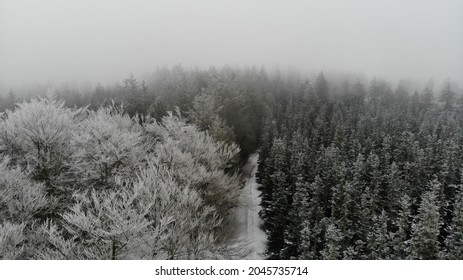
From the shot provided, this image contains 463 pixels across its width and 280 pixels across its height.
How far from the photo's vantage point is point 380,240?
2536cm

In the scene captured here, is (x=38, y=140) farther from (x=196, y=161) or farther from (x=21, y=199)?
(x=196, y=161)

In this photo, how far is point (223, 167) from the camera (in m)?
30.9

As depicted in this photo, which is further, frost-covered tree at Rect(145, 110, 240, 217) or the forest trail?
frost-covered tree at Rect(145, 110, 240, 217)

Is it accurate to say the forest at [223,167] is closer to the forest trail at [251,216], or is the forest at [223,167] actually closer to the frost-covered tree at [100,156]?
the frost-covered tree at [100,156]

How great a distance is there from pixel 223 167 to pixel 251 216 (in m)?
4.84

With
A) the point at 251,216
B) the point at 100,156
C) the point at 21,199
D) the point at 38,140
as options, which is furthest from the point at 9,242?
the point at 251,216

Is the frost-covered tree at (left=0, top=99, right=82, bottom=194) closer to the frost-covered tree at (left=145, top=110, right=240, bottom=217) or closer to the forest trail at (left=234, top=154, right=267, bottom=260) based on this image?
the frost-covered tree at (left=145, top=110, right=240, bottom=217)

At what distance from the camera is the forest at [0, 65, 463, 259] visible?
17.0 metres

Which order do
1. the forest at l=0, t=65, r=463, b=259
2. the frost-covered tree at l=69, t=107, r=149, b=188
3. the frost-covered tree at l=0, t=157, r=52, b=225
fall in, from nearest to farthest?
1. the forest at l=0, t=65, r=463, b=259
2. the frost-covered tree at l=0, t=157, r=52, b=225
3. the frost-covered tree at l=69, t=107, r=149, b=188

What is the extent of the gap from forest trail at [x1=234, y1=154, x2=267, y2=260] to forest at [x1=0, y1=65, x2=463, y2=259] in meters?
0.85

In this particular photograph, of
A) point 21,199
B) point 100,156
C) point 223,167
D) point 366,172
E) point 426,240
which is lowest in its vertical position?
point 366,172

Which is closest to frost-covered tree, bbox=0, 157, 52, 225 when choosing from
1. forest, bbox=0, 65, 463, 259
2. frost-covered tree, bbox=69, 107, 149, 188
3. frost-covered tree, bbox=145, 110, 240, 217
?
forest, bbox=0, 65, 463, 259
